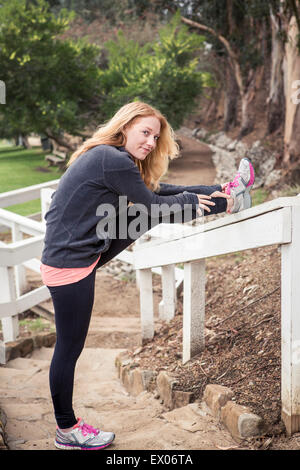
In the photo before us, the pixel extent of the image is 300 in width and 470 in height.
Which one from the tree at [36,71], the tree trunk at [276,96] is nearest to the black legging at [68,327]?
the tree at [36,71]

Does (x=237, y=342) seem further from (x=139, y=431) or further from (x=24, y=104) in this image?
(x=24, y=104)

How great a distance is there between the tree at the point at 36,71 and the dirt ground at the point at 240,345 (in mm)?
7177

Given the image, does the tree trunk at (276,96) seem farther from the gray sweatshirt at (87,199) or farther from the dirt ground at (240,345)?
the gray sweatshirt at (87,199)

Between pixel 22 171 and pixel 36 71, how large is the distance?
389 cm

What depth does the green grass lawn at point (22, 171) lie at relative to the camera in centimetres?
812

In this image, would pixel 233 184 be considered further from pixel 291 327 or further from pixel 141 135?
pixel 291 327

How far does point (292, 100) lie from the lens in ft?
28.9

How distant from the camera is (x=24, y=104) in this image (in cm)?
1106

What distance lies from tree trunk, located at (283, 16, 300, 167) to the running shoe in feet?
24.3

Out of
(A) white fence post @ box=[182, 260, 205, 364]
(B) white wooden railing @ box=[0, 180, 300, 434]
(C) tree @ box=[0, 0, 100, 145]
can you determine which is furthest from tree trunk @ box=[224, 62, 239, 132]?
(A) white fence post @ box=[182, 260, 205, 364]

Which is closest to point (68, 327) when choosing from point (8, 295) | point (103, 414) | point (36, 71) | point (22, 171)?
point (103, 414)
